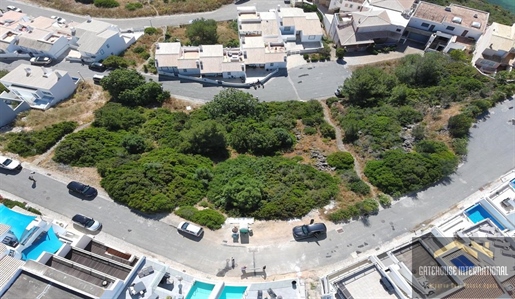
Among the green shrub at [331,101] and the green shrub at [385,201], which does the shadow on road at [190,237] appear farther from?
the green shrub at [331,101]

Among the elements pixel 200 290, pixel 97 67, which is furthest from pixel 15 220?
pixel 97 67

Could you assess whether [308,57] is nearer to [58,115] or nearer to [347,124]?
[347,124]

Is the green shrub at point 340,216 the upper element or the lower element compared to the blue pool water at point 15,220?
lower

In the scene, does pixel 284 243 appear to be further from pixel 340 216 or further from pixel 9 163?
pixel 9 163

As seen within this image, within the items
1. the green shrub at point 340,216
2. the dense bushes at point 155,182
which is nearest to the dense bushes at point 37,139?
the dense bushes at point 155,182

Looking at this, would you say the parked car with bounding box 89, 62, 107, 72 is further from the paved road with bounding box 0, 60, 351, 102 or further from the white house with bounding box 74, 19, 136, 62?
the white house with bounding box 74, 19, 136, 62
